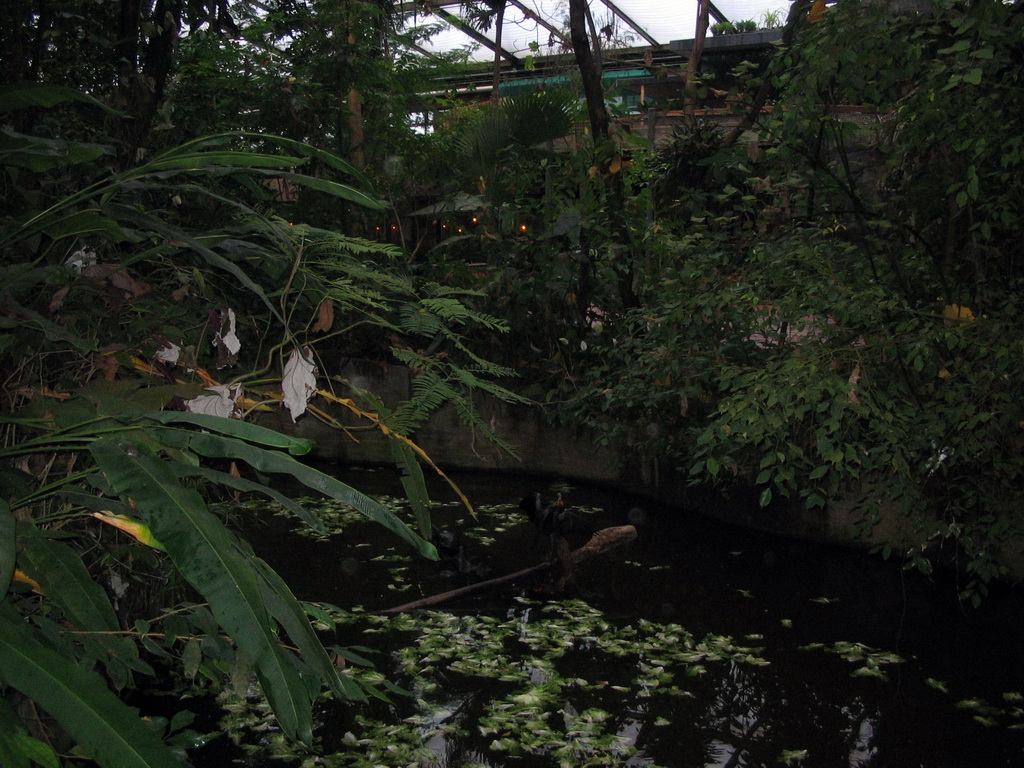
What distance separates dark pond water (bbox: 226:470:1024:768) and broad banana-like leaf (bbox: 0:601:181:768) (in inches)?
82.8

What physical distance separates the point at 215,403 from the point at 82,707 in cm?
101

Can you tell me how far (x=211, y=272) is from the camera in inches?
97.2

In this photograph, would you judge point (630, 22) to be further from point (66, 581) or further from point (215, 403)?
point (66, 581)

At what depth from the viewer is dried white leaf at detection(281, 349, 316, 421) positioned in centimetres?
184

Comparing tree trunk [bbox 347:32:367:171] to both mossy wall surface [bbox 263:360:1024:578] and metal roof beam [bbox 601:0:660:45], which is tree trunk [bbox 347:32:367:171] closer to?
mossy wall surface [bbox 263:360:1024:578]

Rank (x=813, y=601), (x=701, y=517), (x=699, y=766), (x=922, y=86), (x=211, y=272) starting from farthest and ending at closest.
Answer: (x=701, y=517) < (x=813, y=601) < (x=922, y=86) < (x=699, y=766) < (x=211, y=272)

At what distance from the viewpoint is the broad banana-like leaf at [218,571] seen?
0.94 m

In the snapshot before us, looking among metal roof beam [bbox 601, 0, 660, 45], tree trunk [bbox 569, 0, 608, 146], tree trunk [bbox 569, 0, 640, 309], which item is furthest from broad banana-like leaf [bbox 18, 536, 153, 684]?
metal roof beam [bbox 601, 0, 660, 45]

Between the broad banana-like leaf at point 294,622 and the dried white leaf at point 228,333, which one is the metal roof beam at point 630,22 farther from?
the broad banana-like leaf at point 294,622

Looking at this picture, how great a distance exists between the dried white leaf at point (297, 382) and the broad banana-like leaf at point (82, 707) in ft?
Result: 3.18

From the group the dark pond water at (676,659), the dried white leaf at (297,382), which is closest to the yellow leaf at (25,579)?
the dried white leaf at (297,382)

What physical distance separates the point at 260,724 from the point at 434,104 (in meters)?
9.21

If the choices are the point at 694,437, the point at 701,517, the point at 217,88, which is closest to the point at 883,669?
the point at 694,437

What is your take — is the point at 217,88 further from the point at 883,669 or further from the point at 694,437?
the point at 883,669
